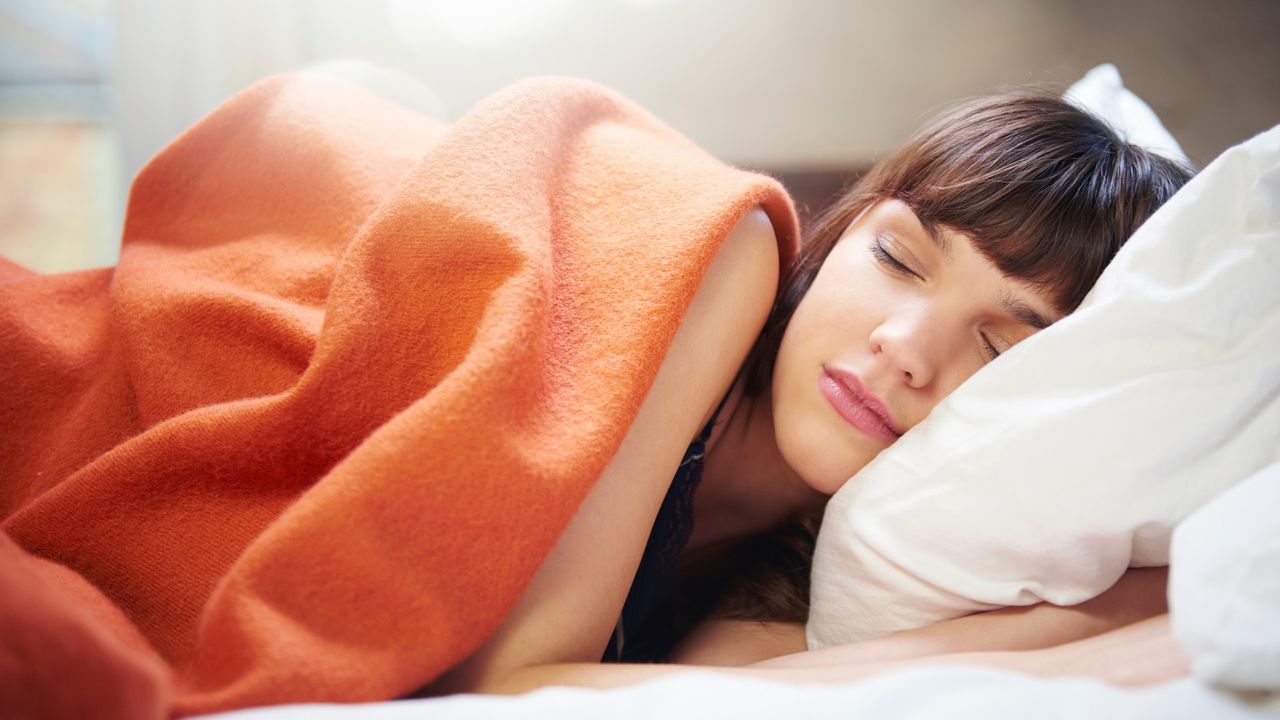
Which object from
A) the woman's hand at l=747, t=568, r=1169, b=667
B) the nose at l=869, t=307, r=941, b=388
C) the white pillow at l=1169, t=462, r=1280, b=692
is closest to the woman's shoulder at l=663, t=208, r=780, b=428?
the nose at l=869, t=307, r=941, b=388

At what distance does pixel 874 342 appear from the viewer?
701mm

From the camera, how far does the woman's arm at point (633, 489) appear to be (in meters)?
0.57

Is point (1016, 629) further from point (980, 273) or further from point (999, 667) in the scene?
point (980, 273)

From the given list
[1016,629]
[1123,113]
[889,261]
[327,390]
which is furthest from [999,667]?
[1123,113]

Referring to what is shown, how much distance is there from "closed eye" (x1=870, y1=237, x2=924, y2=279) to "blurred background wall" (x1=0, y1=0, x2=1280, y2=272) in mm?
656

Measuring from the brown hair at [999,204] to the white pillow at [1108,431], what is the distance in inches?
3.3

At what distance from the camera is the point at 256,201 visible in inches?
32.2

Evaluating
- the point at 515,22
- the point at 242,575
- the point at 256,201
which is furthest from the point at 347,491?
the point at 515,22

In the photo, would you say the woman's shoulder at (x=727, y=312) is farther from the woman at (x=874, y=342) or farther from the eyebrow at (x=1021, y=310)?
the eyebrow at (x=1021, y=310)

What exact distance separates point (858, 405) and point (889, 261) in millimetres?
144

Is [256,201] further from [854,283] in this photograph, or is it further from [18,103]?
[18,103]

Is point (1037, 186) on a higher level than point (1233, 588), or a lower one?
higher

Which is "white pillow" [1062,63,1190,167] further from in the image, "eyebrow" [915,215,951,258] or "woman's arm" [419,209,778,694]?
"woman's arm" [419,209,778,694]

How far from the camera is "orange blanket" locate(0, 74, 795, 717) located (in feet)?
1.57
